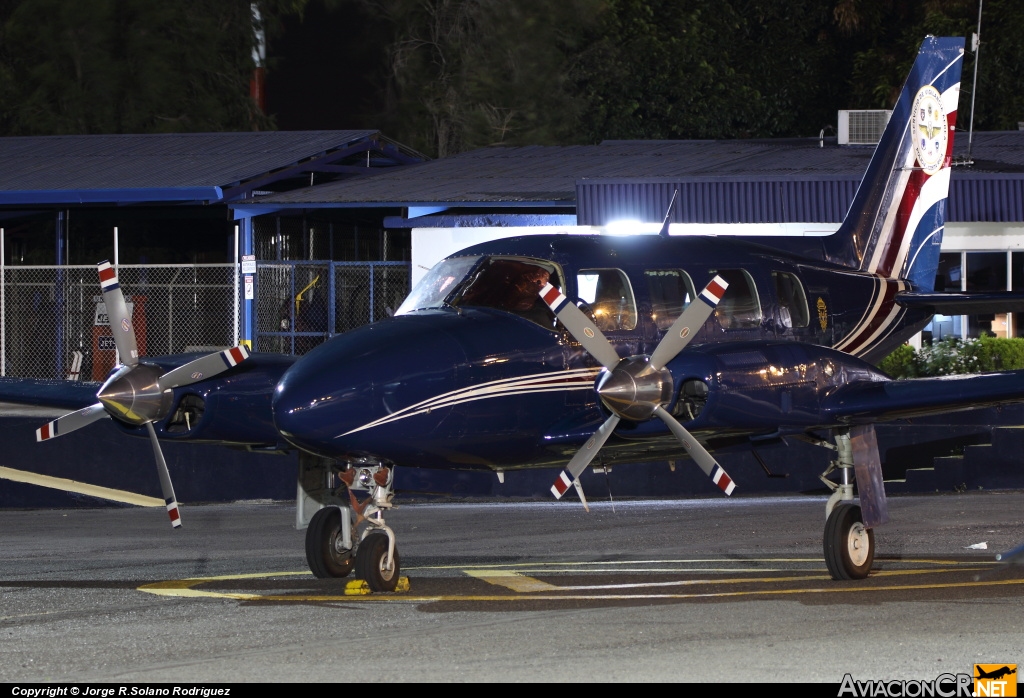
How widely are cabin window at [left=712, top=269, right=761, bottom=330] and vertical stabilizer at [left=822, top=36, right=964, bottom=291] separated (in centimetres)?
292

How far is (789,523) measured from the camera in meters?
17.6

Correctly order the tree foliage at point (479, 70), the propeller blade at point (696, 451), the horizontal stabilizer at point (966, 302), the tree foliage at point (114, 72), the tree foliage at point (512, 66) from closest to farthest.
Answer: the propeller blade at point (696, 451) → the horizontal stabilizer at point (966, 302) → the tree foliage at point (512, 66) → the tree foliage at point (479, 70) → the tree foliage at point (114, 72)

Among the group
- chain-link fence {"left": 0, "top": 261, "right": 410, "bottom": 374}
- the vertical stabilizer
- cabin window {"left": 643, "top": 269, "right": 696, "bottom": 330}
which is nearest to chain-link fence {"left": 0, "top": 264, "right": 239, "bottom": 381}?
chain-link fence {"left": 0, "top": 261, "right": 410, "bottom": 374}

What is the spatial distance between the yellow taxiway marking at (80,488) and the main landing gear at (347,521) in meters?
7.26

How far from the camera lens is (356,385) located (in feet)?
37.0

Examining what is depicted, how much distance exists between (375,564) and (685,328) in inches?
122

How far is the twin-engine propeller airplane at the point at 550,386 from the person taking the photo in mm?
11547

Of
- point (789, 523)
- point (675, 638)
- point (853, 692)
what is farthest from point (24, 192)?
point (853, 692)

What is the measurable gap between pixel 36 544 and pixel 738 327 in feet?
26.7

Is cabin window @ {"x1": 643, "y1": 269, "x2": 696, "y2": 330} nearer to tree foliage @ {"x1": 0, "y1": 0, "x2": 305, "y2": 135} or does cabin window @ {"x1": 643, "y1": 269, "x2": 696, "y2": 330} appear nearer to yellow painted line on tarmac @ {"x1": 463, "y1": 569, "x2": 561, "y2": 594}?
yellow painted line on tarmac @ {"x1": 463, "y1": 569, "x2": 561, "y2": 594}

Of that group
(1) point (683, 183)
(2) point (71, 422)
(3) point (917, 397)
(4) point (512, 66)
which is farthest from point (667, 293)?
(4) point (512, 66)

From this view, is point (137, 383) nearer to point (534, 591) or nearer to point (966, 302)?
point (534, 591)

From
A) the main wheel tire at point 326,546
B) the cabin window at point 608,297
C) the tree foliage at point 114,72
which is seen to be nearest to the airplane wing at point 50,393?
the main wheel tire at point 326,546

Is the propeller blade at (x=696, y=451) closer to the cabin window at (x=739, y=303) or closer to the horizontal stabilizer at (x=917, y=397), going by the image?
the horizontal stabilizer at (x=917, y=397)
